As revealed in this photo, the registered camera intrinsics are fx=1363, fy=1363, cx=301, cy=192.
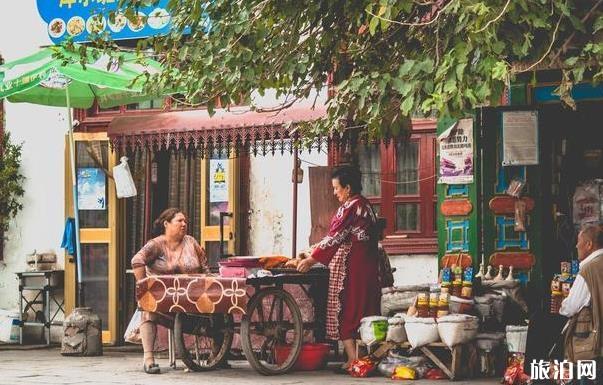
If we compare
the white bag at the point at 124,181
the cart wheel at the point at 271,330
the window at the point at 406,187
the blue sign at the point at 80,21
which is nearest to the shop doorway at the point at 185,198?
the white bag at the point at 124,181

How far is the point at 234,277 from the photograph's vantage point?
12.2 metres

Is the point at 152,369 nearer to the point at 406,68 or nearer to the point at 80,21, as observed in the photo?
the point at 406,68

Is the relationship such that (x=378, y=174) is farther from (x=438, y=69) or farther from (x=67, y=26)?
(x=438, y=69)

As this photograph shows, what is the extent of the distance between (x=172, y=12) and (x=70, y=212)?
5.33 meters

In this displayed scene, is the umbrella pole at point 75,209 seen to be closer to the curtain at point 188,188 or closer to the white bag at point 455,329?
the curtain at point 188,188

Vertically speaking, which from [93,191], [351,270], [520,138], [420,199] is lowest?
[351,270]

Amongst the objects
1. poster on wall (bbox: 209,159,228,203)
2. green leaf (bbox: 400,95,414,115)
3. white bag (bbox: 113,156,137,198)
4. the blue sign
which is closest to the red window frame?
poster on wall (bbox: 209,159,228,203)

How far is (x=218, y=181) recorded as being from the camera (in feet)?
51.0

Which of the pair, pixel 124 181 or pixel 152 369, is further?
pixel 124 181

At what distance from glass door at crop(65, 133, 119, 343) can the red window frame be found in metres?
3.37

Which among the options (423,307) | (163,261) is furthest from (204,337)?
(423,307)

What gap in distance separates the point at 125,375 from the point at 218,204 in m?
3.40

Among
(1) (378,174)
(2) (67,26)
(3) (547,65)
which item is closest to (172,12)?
(3) (547,65)

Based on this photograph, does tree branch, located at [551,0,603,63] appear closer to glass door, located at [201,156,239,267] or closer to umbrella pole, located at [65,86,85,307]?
glass door, located at [201,156,239,267]
